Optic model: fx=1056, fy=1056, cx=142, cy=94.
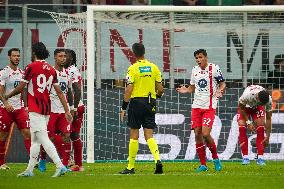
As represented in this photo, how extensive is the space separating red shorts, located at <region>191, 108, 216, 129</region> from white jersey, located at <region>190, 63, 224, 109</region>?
0.25ft

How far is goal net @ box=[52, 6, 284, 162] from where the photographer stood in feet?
73.5

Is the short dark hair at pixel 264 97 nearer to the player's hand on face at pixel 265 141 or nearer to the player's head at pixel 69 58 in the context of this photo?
the player's hand on face at pixel 265 141

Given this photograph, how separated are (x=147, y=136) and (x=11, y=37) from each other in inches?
306

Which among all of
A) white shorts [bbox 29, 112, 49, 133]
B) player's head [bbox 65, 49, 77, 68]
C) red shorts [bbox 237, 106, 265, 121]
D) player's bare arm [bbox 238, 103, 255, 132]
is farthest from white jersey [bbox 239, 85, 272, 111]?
white shorts [bbox 29, 112, 49, 133]

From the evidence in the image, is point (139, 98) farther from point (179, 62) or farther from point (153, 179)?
point (179, 62)

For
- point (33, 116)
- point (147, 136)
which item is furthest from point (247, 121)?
point (33, 116)

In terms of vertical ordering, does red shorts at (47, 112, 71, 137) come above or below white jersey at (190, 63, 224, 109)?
below

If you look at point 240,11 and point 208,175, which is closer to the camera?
point 208,175

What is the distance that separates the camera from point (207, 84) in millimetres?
18797

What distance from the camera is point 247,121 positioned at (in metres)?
20.5

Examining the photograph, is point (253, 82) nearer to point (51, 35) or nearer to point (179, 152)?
point (179, 152)

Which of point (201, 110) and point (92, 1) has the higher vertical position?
point (92, 1)

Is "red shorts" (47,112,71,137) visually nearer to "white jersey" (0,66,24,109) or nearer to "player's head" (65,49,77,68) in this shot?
"player's head" (65,49,77,68)

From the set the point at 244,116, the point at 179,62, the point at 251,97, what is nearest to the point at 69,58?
the point at 251,97
